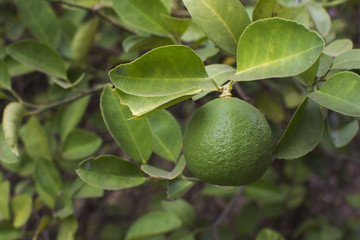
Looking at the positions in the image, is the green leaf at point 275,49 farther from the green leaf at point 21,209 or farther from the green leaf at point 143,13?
the green leaf at point 21,209

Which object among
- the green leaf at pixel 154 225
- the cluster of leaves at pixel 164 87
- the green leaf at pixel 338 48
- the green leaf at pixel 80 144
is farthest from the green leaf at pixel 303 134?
the green leaf at pixel 80 144

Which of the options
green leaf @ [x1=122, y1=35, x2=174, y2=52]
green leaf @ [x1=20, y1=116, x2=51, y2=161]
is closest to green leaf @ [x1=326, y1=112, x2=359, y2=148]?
green leaf @ [x1=122, y1=35, x2=174, y2=52]

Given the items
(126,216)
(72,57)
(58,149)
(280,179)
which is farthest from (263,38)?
(126,216)

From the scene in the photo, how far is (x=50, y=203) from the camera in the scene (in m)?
1.20

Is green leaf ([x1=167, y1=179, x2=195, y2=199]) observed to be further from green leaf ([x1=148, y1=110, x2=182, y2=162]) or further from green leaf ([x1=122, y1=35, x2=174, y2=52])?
green leaf ([x1=122, y1=35, x2=174, y2=52])

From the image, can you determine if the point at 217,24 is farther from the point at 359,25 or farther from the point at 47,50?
the point at 359,25

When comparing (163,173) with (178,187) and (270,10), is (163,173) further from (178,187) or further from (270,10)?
(270,10)

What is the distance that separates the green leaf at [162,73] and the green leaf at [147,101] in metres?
0.01

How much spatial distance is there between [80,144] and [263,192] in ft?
2.59

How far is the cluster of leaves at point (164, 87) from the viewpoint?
0.61 meters

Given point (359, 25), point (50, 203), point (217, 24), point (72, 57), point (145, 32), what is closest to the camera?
point (217, 24)

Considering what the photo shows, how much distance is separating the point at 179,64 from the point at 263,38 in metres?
0.16

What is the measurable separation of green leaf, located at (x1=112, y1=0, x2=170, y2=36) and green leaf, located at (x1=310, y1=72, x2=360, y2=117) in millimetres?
490

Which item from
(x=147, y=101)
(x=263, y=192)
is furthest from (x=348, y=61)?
(x=263, y=192)
